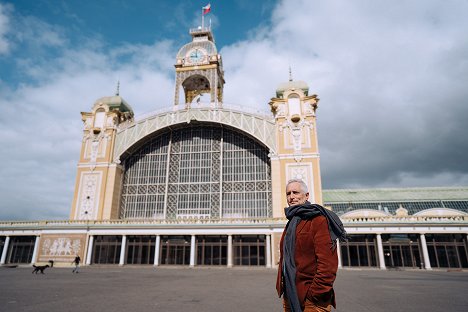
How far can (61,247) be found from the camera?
3881 centimetres

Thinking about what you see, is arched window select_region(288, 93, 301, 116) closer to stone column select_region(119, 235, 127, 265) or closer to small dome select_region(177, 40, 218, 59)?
small dome select_region(177, 40, 218, 59)

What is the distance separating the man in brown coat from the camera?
3.24 metres

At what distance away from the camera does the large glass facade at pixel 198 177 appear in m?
42.0

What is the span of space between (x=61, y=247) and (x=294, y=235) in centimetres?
4336

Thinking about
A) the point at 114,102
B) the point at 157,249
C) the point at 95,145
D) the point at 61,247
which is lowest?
the point at 157,249

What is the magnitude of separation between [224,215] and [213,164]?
25.3ft

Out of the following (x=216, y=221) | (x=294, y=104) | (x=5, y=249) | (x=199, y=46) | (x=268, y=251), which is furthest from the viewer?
(x=199, y=46)

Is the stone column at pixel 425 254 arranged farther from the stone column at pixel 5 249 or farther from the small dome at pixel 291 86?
the stone column at pixel 5 249

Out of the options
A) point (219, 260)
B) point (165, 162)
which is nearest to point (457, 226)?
point (219, 260)

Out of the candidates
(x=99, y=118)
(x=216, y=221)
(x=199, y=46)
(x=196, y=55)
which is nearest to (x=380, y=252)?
(x=216, y=221)

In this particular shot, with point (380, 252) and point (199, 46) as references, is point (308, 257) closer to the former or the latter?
point (380, 252)

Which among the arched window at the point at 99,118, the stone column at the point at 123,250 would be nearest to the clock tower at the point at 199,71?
the arched window at the point at 99,118

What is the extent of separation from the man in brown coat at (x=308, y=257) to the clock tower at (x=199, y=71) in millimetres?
46693

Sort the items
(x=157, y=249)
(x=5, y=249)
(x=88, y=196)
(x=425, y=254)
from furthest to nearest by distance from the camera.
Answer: (x=88, y=196) → (x=5, y=249) → (x=157, y=249) → (x=425, y=254)
